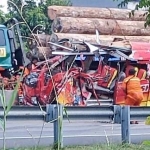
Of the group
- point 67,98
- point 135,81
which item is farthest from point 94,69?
point 135,81

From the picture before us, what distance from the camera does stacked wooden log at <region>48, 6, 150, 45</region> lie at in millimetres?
22422

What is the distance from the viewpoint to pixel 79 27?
22656 millimetres

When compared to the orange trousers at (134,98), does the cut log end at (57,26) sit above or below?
above

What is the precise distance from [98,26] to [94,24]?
165mm

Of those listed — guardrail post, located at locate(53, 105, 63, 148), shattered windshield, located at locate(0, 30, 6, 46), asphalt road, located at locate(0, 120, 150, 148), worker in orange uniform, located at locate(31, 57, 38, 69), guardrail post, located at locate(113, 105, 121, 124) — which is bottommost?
worker in orange uniform, located at locate(31, 57, 38, 69)

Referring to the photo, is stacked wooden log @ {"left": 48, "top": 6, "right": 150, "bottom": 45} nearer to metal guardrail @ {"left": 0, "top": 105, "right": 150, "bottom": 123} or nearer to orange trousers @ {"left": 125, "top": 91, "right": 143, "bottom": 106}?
orange trousers @ {"left": 125, "top": 91, "right": 143, "bottom": 106}

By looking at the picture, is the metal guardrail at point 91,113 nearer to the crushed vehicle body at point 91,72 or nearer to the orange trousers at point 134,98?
the orange trousers at point 134,98

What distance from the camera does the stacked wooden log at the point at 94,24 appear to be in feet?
73.6

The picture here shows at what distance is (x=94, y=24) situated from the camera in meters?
23.2

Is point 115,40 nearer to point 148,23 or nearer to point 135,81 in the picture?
point 135,81

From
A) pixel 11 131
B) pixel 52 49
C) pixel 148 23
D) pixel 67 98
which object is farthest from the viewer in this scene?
pixel 52 49

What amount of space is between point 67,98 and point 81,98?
32.1 inches

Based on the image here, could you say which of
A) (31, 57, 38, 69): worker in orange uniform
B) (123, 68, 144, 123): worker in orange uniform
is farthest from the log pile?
(123, 68, 144, 123): worker in orange uniform

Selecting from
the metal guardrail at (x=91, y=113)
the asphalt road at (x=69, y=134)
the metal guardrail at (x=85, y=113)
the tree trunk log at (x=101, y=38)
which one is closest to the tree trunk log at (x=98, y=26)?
the tree trunk log at (x=101, y=38)
